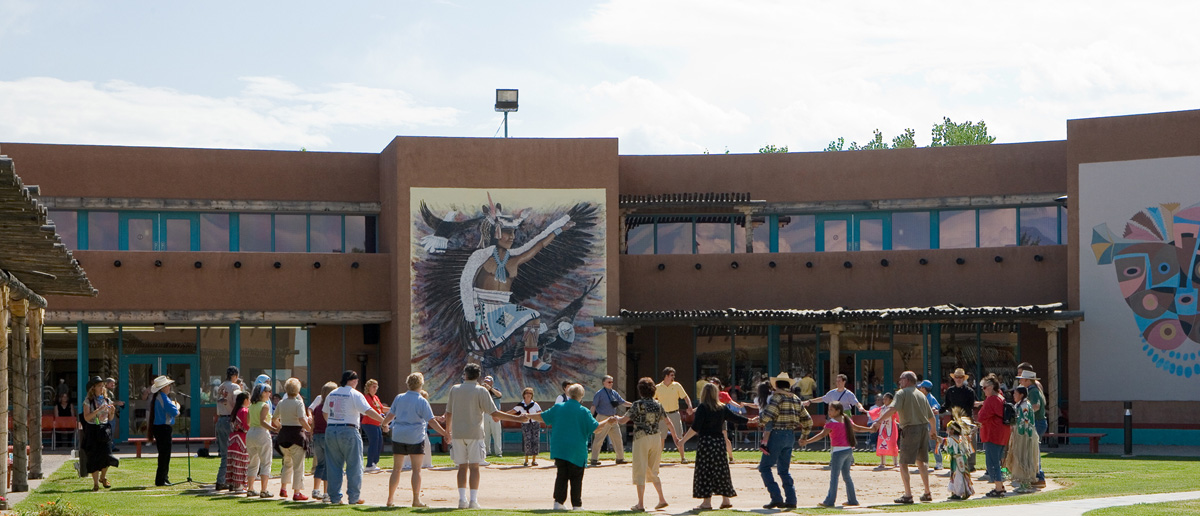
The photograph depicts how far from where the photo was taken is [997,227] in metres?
29.8

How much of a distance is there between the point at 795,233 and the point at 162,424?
17.2 meters

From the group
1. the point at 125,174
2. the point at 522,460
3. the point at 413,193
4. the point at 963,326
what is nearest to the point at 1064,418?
the point at 963,326

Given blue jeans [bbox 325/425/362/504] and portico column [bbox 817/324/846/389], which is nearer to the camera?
blue jeans [bbox 325/425/362/504]

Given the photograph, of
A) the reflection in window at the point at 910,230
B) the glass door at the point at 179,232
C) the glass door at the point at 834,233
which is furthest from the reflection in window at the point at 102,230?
the reflection in window at the point at 910,230

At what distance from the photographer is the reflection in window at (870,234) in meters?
30.5

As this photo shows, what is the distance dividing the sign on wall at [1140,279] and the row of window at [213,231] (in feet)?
54.1

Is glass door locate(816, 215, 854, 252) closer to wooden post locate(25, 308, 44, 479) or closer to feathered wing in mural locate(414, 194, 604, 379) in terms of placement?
feathered wing in mural locate(414, 194, 604, 379)

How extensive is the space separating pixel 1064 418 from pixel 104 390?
767 inches

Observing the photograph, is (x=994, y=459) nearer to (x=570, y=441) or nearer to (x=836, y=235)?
(x=570, y=441)

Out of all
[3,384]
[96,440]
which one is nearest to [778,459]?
[96,440]

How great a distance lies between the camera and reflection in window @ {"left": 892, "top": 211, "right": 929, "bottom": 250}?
3036 centimetres

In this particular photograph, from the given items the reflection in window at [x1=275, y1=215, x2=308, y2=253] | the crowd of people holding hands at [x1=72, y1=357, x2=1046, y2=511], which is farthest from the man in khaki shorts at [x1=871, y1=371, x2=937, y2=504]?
the reflection in window at [x1=275, y1=215, x2=308, y2=253]

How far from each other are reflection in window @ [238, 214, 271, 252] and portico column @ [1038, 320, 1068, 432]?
17.7 meters

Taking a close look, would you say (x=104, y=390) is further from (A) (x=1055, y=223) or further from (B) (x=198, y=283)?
(A) (x=1055, y=223)
